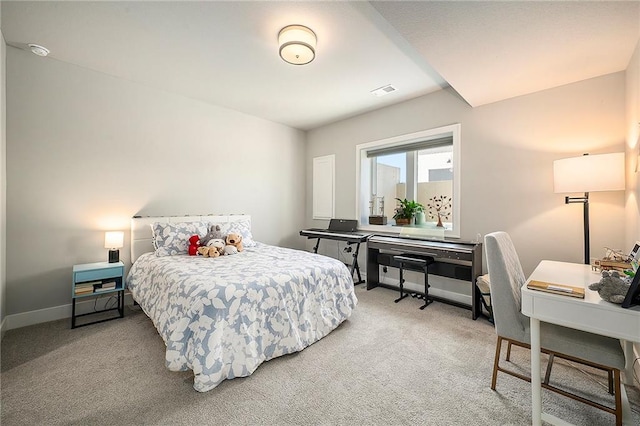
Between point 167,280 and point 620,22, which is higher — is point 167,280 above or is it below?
below

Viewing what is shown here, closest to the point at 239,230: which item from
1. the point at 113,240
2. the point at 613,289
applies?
the point at 113,240

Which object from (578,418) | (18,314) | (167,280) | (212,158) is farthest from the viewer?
(212,158)

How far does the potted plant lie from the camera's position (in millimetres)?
3969

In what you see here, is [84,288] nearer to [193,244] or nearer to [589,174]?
[193,244]

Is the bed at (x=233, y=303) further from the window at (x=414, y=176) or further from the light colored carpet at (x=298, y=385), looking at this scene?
the window at (x=414, y=176)

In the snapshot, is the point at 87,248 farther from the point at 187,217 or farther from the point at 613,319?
the point at 613,319

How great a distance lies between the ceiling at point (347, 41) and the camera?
1.75 m

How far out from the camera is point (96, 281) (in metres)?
2.82

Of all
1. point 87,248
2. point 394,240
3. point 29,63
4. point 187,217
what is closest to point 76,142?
point 29,63

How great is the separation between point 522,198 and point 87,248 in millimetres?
4878

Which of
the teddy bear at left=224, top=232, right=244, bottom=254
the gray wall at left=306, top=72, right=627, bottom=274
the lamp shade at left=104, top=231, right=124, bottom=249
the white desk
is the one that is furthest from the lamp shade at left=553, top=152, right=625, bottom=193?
the lamp shade at left=104, top=231, right=124, bottom=249

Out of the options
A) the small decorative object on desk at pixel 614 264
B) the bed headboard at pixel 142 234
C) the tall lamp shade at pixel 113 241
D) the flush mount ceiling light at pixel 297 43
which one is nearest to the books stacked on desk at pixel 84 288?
the tall lamp shade at pixel 113 241

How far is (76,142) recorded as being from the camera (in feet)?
9.66

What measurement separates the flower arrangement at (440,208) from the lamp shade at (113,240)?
13.1 ft
